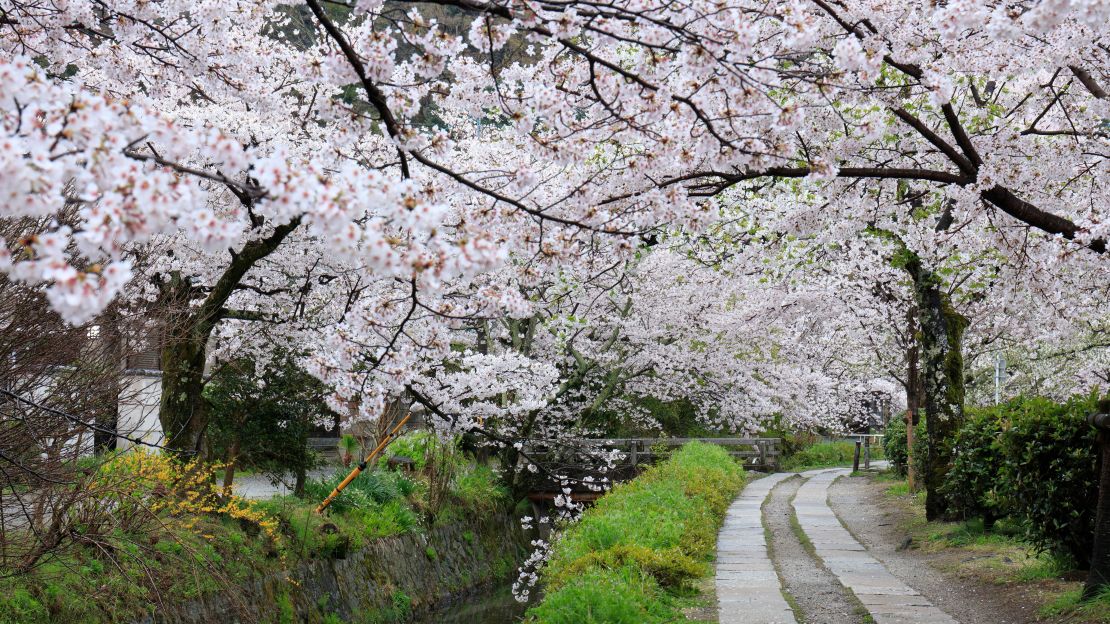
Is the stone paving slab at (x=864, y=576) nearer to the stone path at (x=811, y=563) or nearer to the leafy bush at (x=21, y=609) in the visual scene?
the stone path at (x=811, y=563)

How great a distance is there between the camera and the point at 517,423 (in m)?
15.8

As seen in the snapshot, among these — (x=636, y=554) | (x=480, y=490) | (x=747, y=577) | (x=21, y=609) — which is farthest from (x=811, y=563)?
(x=480, y=490)

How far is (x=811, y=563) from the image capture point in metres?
8.99

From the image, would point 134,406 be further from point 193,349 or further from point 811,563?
point 811,563

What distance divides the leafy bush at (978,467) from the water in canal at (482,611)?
5687 mm

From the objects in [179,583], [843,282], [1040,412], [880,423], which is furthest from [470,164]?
[880,423]

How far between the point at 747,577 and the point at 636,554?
1071 mm

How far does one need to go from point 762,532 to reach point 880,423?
105 ft

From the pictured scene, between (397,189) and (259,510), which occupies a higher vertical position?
(397,189)

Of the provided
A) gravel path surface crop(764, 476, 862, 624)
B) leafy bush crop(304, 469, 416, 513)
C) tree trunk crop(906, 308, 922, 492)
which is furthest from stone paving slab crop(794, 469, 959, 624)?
leafy bush crop(304, 469, 416, 513)

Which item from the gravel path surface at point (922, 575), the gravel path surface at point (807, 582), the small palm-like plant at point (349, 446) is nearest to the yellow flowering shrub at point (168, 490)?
the gravel path surface at point (807, 582)

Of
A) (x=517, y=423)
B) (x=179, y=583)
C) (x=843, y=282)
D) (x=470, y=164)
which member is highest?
(x=470, y=164)

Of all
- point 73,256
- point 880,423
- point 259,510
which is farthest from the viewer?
point 880,423

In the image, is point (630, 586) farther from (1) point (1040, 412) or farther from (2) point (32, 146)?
(2) point (32, 146)
